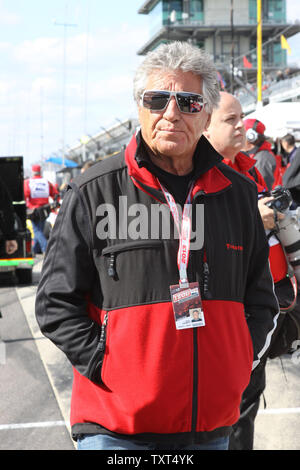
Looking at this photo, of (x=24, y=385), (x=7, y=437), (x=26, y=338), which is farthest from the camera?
(x=26, y=338)

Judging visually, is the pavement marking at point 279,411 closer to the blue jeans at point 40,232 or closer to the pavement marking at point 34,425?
the pavement marking at point 34,425

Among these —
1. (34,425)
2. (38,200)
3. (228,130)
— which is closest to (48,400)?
(34,425)

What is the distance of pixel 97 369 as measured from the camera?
2.09 metres

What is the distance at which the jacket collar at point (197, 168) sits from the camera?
2.14 m

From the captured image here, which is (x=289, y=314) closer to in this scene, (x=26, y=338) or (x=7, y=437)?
(x=7, y=437)

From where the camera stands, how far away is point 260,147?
5.99 meters

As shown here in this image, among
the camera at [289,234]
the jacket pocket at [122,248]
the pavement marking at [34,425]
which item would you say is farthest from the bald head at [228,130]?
the pavement marking at [34,425]

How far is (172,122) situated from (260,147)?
155 inches

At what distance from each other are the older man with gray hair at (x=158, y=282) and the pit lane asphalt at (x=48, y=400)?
1762 mm

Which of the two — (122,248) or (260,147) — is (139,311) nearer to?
(122,248)

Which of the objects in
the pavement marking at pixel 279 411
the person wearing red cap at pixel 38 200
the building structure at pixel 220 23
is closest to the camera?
the pavement marking at pixel 279 411

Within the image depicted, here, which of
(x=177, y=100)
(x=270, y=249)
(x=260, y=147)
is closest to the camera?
(x=177, y=100)
